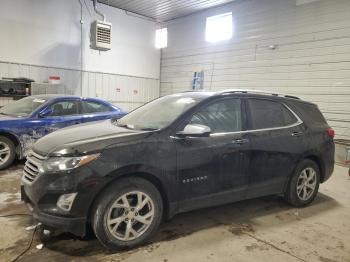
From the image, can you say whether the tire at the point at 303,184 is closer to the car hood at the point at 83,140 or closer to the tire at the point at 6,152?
the car hood at the point at 83,140

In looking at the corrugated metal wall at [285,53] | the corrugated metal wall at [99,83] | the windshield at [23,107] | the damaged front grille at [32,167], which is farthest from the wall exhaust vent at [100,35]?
the damaged front grille at [32,167]

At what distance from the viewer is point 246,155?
3146 millimetres

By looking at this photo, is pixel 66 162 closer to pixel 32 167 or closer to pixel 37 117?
A: pixel 32 167

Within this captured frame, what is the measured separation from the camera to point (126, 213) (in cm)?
253

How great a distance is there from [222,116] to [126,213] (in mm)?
1407

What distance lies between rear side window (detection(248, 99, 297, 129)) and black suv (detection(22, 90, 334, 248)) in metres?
0.01

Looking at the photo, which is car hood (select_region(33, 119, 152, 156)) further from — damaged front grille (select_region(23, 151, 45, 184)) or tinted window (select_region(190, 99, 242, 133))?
tinted window (select_region(190, 99, 242, 133))

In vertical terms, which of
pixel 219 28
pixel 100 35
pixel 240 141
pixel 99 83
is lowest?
pixel 240 141

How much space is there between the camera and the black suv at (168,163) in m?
2.35

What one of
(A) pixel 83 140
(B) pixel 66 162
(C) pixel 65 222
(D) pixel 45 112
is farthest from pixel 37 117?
(C) pixel 65 222

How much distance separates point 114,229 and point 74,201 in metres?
0.43

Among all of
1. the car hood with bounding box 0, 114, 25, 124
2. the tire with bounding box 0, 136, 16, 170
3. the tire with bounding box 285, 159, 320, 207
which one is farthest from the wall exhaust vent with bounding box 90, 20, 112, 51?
the tire with bounding box 285, 159, 320, 207

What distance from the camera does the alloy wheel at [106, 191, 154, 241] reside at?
2477 millimetres

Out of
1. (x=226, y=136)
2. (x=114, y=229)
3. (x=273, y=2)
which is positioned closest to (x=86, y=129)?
(x=114, y=229)
